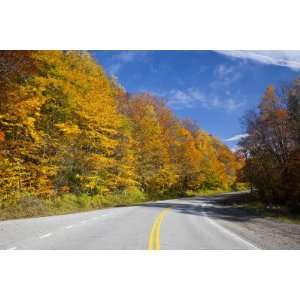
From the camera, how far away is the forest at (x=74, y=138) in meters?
21.8

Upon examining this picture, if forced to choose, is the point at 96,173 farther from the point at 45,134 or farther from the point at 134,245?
the point at 134,245

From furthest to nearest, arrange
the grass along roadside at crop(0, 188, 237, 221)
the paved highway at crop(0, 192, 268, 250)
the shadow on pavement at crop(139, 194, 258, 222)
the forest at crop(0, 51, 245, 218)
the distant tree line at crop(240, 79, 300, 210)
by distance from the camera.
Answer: the distant tree line at crop(240, 79, 300, 210) < the shadow on pavement at crop(139, 194, 258, 222) < the forest at crop(0, 51, 245, 218) < the grass along roadside at crop(0, 188, 237, 221) < the paved highway at crop(0, 192, 268, 250)

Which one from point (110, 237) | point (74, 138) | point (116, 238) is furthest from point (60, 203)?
point (116, 238)

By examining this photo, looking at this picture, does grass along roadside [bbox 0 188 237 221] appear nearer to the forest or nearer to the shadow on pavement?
the forest

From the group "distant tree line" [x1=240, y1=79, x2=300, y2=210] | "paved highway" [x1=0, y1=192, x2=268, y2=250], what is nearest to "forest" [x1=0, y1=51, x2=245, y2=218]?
"paved highway" [x1=0, y1=192, x2=268, y2=250]

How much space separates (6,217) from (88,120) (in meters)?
11.2

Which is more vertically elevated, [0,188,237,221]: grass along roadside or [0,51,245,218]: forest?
[0,51,245,218]: forest

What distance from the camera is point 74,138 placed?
94.0 ft

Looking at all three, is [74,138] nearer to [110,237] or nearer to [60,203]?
[60,203]

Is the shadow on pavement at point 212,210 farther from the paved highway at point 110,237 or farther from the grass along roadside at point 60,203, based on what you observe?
the paved highway at point 110,237

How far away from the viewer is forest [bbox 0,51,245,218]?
21.8 m

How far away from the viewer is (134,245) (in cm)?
1206

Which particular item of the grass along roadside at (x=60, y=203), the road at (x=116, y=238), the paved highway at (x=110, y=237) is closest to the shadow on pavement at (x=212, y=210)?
the grass along roadside at (x=60, y=203)
